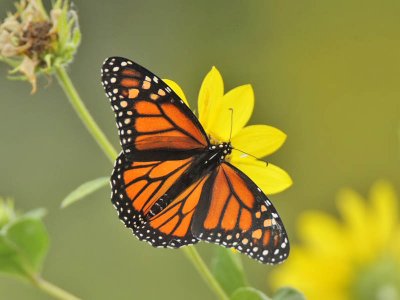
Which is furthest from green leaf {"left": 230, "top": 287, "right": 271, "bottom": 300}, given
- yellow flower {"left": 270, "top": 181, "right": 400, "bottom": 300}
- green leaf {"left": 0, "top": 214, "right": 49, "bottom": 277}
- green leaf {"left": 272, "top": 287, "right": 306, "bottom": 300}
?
yellow flower {"left": 270, "top": 181, "right": 400, "bottom": 300}

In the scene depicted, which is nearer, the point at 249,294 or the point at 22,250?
the point at 249,294

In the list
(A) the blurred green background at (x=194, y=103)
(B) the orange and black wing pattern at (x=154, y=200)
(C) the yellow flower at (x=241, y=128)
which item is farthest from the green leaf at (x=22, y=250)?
(A) the blurred green background at (x=194, y=103)

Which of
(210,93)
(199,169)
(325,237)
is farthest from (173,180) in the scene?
(325,237)

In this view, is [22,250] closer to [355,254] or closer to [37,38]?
[37,38]

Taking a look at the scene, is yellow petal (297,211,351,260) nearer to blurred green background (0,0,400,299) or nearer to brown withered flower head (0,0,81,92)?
brown withered flower head (0,0,81,92)

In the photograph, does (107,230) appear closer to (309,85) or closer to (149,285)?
(149,285)

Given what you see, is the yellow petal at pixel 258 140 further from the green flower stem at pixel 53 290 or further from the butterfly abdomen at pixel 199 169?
the green flower stem at pixel 53 290
